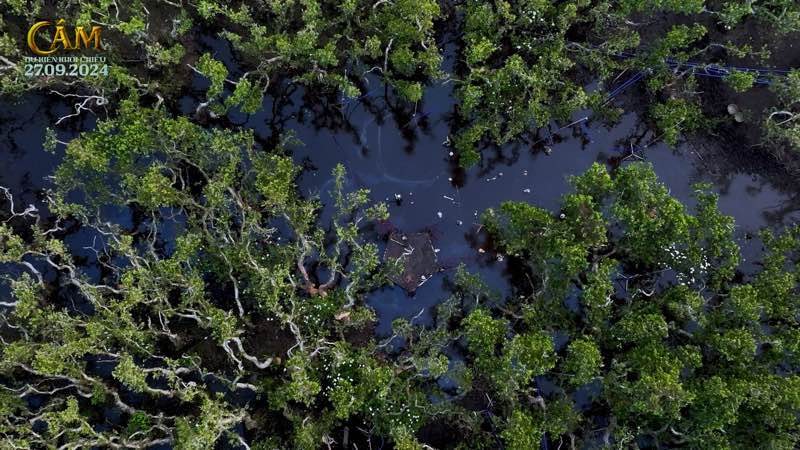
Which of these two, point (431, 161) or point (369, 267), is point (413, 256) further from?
point (431, 161)

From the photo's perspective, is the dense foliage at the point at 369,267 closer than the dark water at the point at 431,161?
Yes

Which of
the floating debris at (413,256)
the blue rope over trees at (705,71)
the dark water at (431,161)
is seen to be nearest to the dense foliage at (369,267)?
the blue rope over trees at (705,71)

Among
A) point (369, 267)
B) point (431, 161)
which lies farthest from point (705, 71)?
point (369, 267)

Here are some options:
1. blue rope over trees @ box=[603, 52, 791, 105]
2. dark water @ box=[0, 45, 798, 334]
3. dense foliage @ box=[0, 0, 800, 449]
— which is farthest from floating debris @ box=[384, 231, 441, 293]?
blue rope over trees @ box=[603, 52, 791, 105]

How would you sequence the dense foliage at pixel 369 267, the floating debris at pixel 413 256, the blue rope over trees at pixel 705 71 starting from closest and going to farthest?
the dense foliage at pixel 369 267 < the floating debris at pixel 413 256 < the blue rope over trees at pixel 705 71

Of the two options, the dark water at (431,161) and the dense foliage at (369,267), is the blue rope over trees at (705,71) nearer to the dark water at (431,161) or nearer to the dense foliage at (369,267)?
the dense foliage at (369,267)

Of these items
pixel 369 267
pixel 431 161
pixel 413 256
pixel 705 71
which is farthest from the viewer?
pixel 705 71
